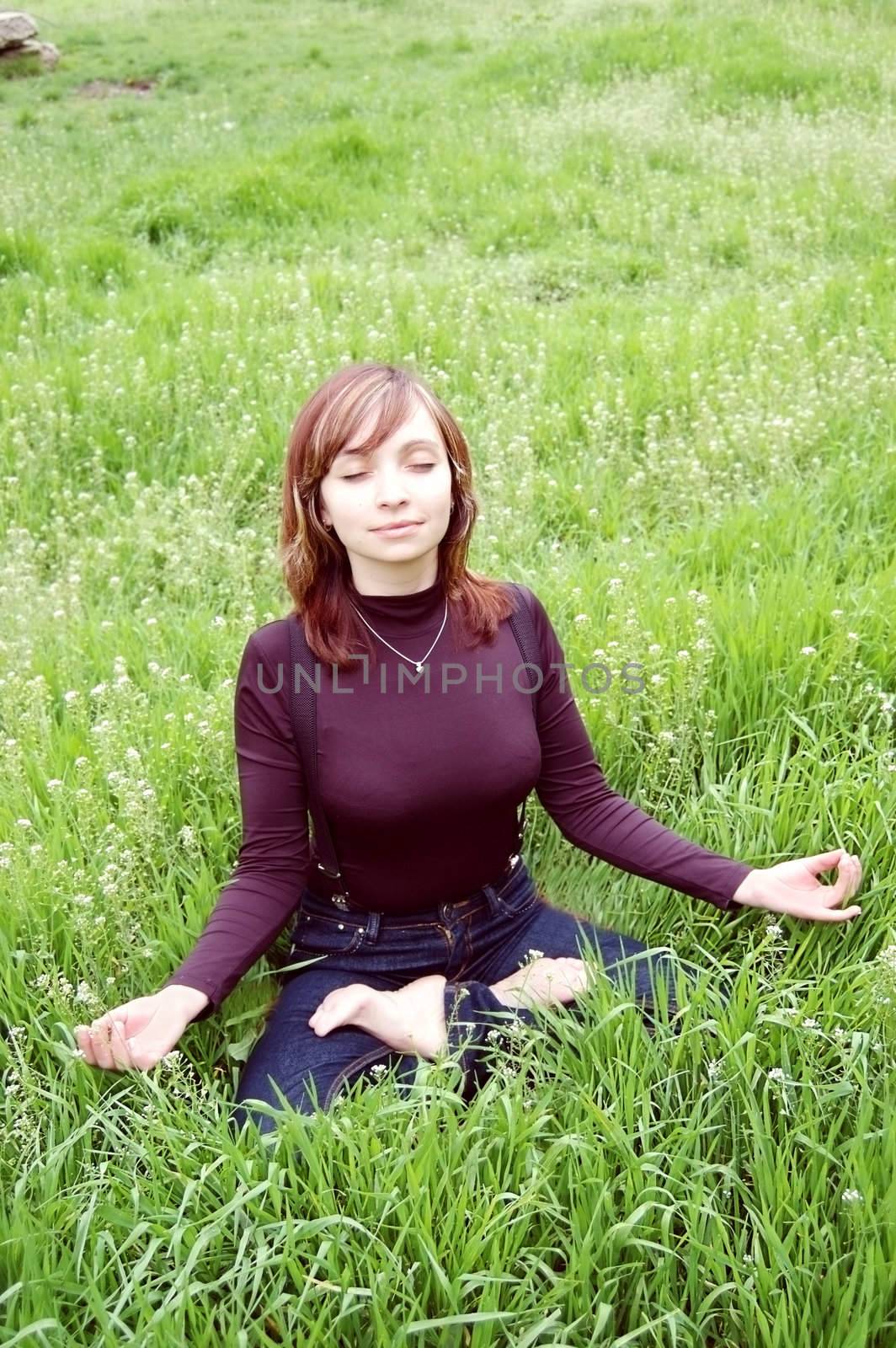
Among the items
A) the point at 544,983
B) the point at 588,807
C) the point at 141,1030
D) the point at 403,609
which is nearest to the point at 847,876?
the point at 588,807

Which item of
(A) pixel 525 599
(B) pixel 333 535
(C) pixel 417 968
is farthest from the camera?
(A) pixel 525 599

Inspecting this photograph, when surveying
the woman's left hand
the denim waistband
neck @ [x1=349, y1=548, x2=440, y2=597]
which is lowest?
the denim waistband

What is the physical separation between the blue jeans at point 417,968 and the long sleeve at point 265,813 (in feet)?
0.52

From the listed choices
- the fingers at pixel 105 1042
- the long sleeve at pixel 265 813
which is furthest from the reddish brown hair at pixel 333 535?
the fingers at pixel 105 1042

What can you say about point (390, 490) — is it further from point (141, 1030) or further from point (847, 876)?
point (847, 876)

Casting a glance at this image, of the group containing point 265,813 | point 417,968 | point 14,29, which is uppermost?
point 14,29

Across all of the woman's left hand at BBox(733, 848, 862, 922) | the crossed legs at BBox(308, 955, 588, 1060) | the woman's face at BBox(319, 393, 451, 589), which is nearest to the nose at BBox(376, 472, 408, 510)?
the woman's face at BBox(319, 393, 451, 589)

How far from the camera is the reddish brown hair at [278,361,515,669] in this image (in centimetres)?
297

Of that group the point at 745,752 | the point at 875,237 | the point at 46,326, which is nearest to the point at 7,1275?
the point at 745,752

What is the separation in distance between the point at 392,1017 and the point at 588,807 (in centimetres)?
84

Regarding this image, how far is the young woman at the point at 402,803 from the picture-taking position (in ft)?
9.38

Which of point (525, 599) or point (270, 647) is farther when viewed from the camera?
point (525, 599)

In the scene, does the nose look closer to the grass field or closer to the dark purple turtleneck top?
the dark purple turtleneck top

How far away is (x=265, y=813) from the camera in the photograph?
119 inches
